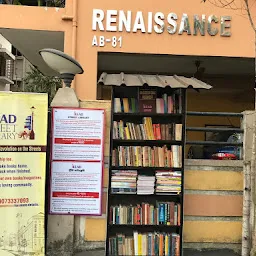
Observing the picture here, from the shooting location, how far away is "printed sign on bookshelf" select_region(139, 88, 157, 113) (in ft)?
17.9

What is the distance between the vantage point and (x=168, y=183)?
5.39 meters

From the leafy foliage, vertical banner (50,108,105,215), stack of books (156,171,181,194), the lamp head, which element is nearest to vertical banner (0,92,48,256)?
vertical banner (50,108,105,215)

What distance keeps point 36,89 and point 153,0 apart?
403 inches

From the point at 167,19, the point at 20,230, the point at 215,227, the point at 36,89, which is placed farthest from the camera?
the point at 36,89

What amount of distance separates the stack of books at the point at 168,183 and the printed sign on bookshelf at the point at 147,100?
0.89 meters

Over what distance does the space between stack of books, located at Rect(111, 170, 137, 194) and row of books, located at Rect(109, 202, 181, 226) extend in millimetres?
236

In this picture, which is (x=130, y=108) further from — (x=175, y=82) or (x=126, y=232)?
(x=126, y=232)

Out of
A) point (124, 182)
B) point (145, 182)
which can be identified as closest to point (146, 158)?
point (145, 182)

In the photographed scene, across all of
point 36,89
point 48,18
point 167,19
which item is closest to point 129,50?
point 167,19

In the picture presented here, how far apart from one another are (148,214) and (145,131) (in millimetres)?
1123

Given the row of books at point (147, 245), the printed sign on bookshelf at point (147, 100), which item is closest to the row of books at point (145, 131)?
the printed sign on bookshelf at point (147, 100)

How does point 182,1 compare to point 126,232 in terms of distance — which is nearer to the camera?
point 126,232

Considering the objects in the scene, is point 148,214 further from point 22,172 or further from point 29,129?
point 29,129

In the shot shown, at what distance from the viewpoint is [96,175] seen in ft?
18.0
